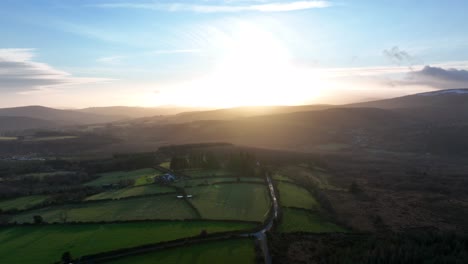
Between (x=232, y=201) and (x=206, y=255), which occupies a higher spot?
(x=232, y=201)

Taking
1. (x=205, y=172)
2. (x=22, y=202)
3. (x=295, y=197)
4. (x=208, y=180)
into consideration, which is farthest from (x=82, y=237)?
(x=205, y=172)

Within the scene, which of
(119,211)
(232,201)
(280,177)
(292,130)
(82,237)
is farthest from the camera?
(292,130)

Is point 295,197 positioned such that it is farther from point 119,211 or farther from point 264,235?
point 119,211

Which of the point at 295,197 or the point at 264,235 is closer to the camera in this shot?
the point at 264,235

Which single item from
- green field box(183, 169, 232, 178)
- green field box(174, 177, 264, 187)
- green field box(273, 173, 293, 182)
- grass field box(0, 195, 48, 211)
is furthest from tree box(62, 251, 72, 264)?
green field box(273, 173, 293, 182)

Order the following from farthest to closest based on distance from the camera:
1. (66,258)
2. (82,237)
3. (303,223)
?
(303,223) → (82,237) → (66,258)

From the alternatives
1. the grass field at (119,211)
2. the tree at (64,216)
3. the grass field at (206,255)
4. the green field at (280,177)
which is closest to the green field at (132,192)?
the grass field at (119,211)

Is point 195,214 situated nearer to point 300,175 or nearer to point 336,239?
point 336,239

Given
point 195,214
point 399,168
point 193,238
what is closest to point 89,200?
point 195,214
